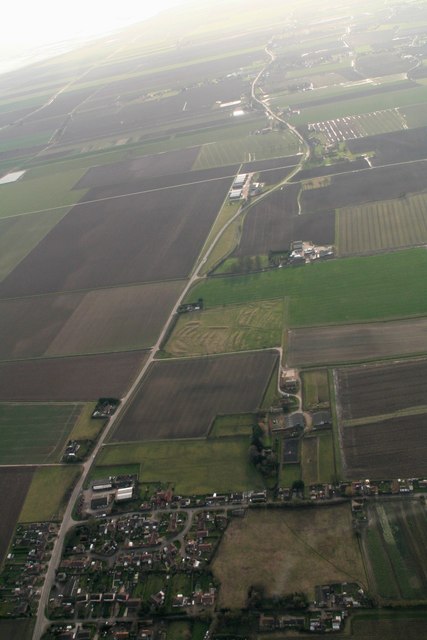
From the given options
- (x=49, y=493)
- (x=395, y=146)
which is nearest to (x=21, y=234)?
(x=49, y=493)

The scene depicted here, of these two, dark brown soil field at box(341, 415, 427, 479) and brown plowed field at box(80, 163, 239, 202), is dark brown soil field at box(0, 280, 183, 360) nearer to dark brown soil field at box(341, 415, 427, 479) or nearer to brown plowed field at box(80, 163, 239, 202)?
dark brown soil field at box(341, 415, 427, 479)

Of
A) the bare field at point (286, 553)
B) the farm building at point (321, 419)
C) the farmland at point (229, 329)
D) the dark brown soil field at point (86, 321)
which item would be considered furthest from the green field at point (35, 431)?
the farm building at point (321, 419)

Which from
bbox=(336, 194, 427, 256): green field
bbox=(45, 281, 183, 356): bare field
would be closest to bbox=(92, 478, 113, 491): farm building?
bbox=(45, 281, 183, 356): bare field

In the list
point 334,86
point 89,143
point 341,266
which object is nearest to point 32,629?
point 341,266

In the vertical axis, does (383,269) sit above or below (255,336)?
above

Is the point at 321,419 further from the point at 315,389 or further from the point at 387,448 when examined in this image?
the point at 387,448

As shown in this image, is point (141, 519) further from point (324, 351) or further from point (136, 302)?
point (136, 302)
